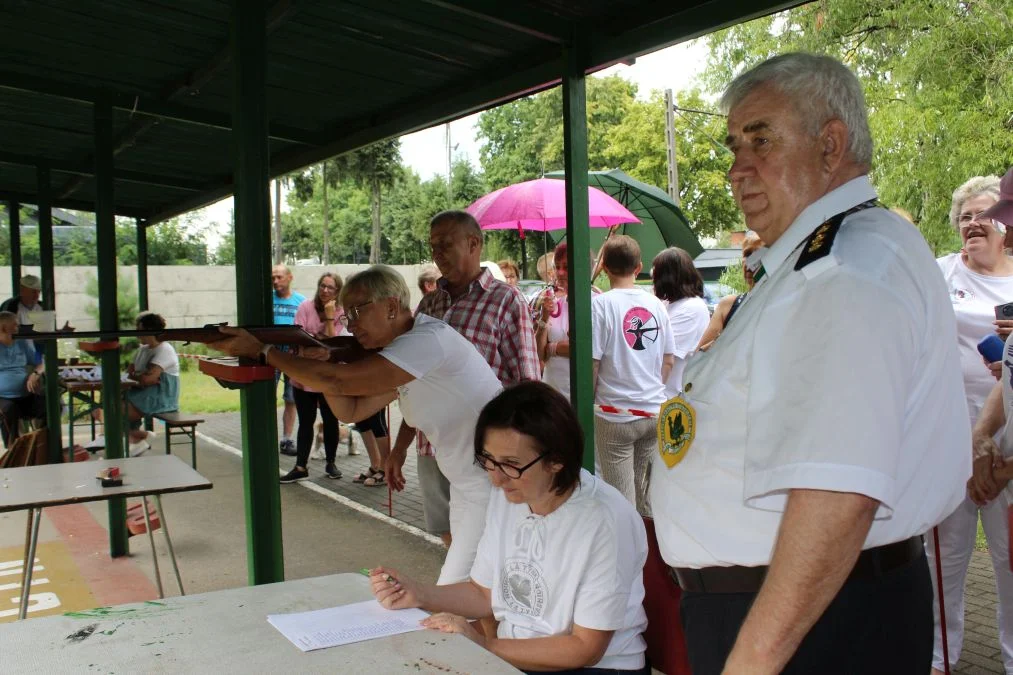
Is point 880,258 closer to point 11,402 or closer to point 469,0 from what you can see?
point 469,0

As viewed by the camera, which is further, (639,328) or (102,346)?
(102,346)

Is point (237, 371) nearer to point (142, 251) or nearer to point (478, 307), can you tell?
point (478, 307)

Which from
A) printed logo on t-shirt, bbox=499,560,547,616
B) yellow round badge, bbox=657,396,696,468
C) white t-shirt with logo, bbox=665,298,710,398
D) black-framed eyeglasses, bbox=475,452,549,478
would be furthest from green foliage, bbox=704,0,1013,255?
yellow round badge, bbox=657,396,696,468

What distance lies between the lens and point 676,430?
56.7 inches

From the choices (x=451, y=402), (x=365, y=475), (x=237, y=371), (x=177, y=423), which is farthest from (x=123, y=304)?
(x=451, y=402)

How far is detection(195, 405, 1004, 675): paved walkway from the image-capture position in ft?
11.4

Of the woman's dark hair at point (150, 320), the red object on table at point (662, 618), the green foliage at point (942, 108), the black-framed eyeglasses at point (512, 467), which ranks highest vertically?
the green foliage at point (942, 108)

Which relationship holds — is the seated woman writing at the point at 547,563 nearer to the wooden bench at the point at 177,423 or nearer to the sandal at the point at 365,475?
the sandal at the point at 365,475

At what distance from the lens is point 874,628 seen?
1357 millimetres

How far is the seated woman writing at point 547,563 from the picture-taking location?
1934mm

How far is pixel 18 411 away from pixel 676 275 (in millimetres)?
6886

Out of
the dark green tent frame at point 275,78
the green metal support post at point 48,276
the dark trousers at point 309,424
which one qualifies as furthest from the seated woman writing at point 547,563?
the green metal support post at point 48,276

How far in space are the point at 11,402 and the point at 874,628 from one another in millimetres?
8707

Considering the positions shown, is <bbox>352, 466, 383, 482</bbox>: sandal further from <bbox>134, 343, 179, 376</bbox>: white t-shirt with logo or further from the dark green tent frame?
the dark green tent frame
